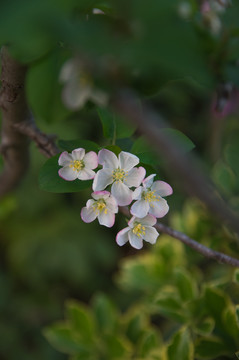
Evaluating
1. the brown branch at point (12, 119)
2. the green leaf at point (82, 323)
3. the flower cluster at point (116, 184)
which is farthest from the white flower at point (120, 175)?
the green leaf at point (82, 323)

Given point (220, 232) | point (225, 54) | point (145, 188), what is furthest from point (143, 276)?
point (225, 54)

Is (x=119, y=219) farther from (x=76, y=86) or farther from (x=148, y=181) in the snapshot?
(x=76, y=86)

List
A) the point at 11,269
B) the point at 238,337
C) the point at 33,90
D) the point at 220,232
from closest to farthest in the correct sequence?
the point at 33,90, the point at 238,337, the point at 220,232, the point at 11,269

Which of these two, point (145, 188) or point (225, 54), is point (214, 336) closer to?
point (145, 188)

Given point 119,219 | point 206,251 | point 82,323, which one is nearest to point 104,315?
point 82,323

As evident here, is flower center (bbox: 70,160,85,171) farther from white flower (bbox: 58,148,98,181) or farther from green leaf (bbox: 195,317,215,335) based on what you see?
green leaf (bbox: 195,317,215,335)

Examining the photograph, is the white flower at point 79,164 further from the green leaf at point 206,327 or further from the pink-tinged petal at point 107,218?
the green leaf at point 206,327

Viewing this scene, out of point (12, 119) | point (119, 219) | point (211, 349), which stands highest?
point (12, 119)
